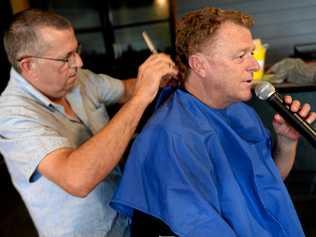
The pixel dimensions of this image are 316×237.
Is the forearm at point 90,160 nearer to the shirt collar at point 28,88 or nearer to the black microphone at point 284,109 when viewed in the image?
the shirt collar at point 28,88

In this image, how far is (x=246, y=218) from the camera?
1.11 meters

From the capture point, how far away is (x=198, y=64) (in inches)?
47.6

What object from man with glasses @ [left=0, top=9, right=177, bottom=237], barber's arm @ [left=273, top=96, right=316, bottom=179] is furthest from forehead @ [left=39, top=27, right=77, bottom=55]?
barber's arm @ [left=273, top=96, right=316, bottom=179]

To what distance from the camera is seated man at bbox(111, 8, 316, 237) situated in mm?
1028

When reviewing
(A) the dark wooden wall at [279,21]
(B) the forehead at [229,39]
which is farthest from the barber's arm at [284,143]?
(A) the dark wooden wall at [279,21]

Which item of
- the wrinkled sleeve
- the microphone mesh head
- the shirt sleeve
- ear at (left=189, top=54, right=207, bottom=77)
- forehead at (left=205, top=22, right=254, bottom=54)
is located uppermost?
forehead at (left=205, top=22, right=254, bottom=54)

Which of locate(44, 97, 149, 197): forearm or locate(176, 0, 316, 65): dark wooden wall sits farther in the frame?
locate(176, 0, 316, 65): dark wooden wall

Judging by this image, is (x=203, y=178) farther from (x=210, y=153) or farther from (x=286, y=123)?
(x=286, y=123)

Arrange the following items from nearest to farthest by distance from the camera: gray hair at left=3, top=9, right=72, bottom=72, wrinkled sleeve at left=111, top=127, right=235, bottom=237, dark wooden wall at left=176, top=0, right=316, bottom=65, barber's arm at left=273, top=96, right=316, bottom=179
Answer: wrinkled sleeve at left=111, top=127, right=235, bottom=237
gray hair at left=3, top=9, right=72, bottom=72
barber's arm at left=273, top=96, right=316, bottom=179
dark wooden wall at left=176, top=0, right=316, bottom=65

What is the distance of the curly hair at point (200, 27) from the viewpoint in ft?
3.83

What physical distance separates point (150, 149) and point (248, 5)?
86.4 inches

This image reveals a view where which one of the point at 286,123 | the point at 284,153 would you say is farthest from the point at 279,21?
the point at 286,123

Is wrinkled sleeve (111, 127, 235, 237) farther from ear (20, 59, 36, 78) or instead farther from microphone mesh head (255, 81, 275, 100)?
ear (20, 59, 36, 78)

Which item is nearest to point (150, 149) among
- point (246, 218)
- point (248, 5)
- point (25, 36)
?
point (246, 218)
